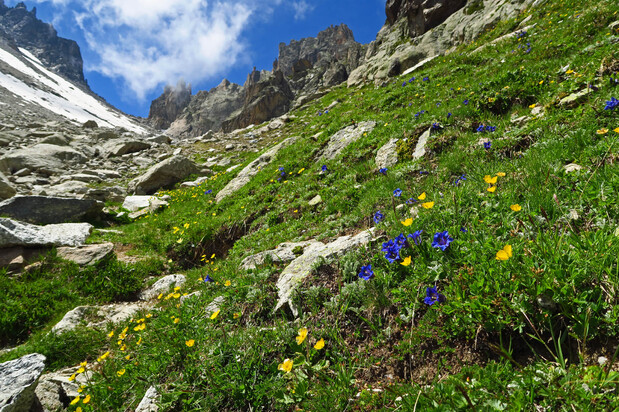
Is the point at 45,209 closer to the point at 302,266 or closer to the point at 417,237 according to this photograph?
the point at 302,266

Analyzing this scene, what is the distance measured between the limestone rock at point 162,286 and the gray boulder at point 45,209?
233 inches

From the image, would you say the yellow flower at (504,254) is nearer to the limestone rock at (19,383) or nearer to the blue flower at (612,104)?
the blue flower at (612,104)

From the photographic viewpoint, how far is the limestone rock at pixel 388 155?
695 cm

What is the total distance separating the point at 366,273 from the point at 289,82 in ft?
469

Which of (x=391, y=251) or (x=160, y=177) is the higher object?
(x=160, y=177)

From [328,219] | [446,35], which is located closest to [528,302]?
[328,219]

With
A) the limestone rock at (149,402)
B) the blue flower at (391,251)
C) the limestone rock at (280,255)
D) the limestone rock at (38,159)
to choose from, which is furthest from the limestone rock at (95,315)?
the limestone rock at (38,159)

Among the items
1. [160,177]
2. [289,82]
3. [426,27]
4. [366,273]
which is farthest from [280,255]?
[289,82]

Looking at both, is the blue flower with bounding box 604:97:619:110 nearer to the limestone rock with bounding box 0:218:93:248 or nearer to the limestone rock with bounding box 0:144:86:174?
the limestone rock with bounding box 0:218:93:248

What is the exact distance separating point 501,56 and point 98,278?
14.8 m

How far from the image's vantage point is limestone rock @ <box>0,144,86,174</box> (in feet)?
58.0

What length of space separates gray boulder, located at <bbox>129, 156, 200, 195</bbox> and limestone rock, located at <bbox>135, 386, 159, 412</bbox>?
1602 centimetres

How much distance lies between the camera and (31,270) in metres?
6.97

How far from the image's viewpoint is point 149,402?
3117 millimetres
